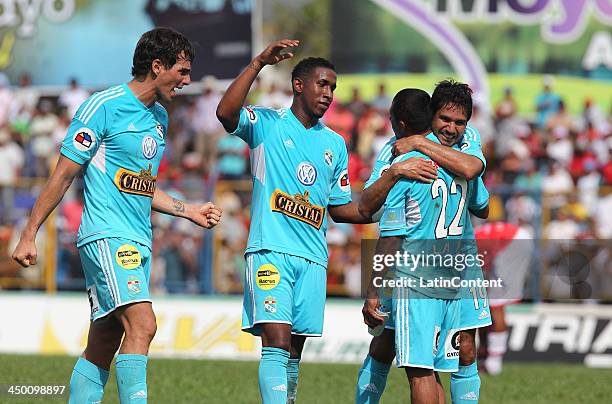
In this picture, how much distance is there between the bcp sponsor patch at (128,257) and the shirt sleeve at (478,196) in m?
2.45

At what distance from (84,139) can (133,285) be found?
1.04 meters

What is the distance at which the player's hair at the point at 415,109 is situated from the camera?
27.3ft

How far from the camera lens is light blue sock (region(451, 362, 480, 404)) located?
8.59 metres

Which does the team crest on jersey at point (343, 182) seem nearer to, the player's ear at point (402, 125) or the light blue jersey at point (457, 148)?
the light blue jersey at point (457, 148)

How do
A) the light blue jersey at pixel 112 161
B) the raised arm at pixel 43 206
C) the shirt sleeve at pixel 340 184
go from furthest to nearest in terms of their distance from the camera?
the shirt sleeve at pixel 340 184
the light blue jersey at pixel 112 161
the raised arm at pixel 43 206

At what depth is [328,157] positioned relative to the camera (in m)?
8.72

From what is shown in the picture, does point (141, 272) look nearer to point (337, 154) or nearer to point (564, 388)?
point (337, 154)

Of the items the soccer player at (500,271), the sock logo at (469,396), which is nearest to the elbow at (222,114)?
the sock logo at (469,396)

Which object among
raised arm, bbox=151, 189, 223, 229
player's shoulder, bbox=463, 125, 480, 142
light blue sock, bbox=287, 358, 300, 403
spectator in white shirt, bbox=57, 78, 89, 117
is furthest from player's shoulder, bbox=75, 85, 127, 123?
spectator in white shirt, bbox=57, 78, 89, 117

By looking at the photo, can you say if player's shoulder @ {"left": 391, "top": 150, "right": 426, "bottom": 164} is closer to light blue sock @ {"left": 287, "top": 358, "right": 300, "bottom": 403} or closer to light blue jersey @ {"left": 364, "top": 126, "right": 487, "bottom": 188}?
light blue jersey @ {"left": 364, "top": 126, "right": 487, "bottom": 188}

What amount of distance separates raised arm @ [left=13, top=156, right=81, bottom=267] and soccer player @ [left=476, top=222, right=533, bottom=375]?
7384mm

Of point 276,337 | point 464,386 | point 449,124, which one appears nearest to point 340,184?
point 449,124

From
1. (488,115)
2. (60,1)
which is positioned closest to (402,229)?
(488,115)

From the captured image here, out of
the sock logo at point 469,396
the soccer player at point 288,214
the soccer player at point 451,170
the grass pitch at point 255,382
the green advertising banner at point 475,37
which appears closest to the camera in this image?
the soccer player at point 451,170
